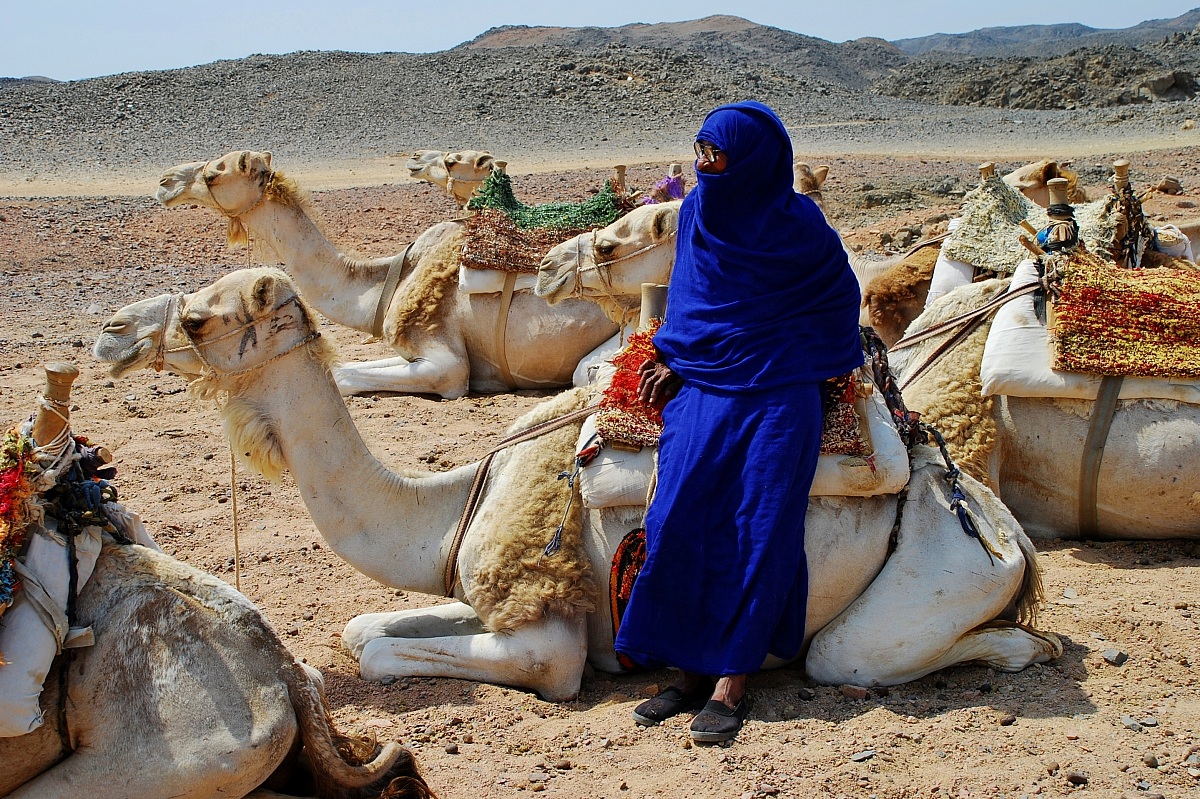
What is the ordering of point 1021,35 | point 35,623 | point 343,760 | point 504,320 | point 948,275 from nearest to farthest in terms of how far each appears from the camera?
1. point 35,623
2. point 343,760
3. point 948,275
4. point 504,320
5. point 1021,35

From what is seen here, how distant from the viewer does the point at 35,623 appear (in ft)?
9.84

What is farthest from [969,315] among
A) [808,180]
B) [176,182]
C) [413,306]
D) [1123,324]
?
[176,182]

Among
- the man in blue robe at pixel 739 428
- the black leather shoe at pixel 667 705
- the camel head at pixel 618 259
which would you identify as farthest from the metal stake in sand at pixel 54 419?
the camel head at pixel 618 259

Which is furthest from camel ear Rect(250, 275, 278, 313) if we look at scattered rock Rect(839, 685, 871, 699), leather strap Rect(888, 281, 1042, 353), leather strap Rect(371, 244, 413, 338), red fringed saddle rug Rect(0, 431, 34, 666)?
leather strap Rect(371, 244, 413, 338)

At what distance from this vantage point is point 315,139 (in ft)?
108

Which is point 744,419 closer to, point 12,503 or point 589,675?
point 589,675

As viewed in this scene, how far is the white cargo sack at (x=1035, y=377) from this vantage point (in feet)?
17.4

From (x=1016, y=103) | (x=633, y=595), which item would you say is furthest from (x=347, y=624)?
(x=1016, y=103)

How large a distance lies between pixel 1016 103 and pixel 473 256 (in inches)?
1471

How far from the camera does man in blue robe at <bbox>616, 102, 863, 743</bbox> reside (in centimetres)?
402

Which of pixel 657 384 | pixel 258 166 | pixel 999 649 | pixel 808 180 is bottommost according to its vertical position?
pixel 999 649

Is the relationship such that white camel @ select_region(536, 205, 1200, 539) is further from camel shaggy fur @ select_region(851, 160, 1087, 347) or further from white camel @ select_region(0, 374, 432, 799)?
white camel @ select_region(0, 374, 432, 799)

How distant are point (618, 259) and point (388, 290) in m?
3.71

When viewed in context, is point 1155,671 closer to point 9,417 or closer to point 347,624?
point 347,624
